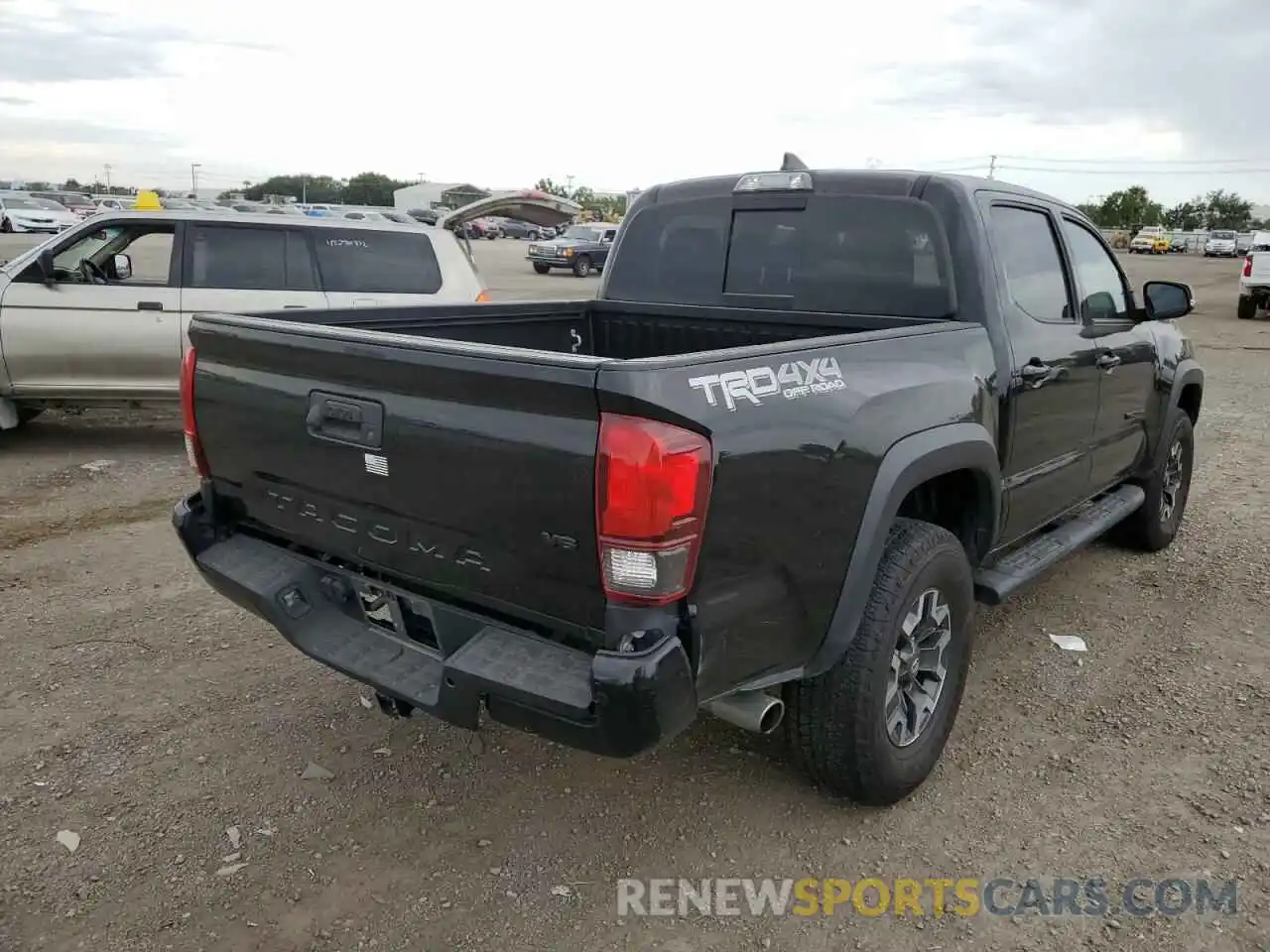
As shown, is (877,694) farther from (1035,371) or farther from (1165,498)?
(1165,498)

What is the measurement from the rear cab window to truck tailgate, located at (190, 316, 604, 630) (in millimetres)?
1843

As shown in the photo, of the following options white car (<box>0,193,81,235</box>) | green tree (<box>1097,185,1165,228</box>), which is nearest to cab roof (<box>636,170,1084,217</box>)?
white car (<box>0,193,81,235</box>)

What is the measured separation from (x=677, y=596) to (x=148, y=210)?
22.7ft

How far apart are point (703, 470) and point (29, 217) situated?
40.1m

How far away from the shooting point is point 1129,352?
457 cm

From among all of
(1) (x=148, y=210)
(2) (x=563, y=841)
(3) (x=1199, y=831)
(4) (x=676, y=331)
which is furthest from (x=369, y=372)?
(1) (x=148, y=210)

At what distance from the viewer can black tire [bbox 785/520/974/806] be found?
9.36 feet

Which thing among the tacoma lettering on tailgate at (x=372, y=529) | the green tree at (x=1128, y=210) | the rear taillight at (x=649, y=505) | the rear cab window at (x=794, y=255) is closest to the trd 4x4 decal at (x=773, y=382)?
the rear taillight at (x=649, y=505)

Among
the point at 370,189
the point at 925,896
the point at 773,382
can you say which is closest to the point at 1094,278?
the point at 773,382

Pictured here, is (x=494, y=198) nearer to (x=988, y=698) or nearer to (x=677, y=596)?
(x=988, y=698)

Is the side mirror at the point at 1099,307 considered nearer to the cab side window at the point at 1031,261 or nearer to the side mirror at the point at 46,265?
the cab side window at the point at 1031,261

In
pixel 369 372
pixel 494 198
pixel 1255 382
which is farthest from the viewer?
pixel 1255 382

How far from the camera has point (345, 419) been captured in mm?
2693

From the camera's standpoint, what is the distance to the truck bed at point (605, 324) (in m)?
3.70
